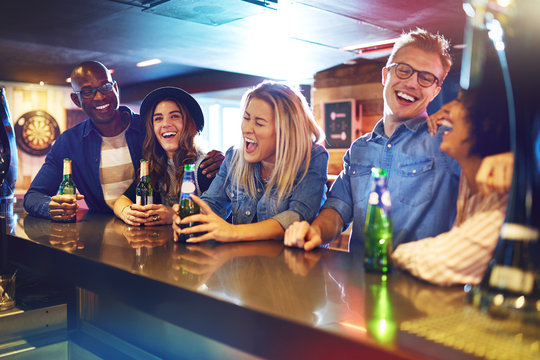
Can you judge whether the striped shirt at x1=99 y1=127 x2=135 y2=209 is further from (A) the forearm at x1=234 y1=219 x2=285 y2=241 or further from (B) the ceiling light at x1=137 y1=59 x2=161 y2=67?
(B) the ceiling light at x1=137 y1=59 x2=161 y2=67

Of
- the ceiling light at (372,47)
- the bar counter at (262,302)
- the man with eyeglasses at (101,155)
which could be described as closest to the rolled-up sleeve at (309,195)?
the bar counter at (262,302)

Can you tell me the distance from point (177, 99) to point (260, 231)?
101 centimetres

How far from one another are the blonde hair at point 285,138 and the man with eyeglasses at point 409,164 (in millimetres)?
171

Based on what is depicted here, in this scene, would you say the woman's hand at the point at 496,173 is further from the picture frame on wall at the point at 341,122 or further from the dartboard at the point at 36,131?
the dartboard at the point at 36,131

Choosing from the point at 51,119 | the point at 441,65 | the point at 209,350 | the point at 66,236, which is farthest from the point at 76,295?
the point at 51,119

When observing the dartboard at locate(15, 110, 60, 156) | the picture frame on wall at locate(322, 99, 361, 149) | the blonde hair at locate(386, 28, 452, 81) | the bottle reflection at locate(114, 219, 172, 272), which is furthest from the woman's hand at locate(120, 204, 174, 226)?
the dartboard at locate(15, 110, 60, 156)

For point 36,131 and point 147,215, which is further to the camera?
point 36,131

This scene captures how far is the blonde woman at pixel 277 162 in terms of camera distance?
1.70 m

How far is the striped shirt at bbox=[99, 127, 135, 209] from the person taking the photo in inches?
103

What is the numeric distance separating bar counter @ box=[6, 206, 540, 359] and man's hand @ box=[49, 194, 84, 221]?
0.93 feet

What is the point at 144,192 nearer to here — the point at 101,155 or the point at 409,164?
the point at 101,155

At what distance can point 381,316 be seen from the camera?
30.2 inches

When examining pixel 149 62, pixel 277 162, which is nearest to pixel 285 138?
pixel 277 162

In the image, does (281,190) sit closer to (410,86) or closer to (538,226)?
(410,86)
